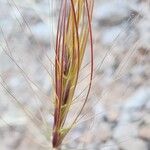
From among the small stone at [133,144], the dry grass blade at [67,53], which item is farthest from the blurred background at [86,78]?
the dry grass blade at [67,53]

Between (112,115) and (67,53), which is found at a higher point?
(67,53)

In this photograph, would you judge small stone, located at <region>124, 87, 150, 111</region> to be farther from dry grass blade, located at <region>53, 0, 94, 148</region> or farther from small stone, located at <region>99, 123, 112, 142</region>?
dry grass blade, located at <region>53, 0, 94, 148</region>

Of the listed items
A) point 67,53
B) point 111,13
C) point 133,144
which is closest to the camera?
point 67,53

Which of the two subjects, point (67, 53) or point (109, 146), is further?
point (109, 146)

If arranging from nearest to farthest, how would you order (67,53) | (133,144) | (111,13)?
(67,53) < (133,144) < (111,13)

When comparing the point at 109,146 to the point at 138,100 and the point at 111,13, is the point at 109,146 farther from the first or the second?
the point at 111,13

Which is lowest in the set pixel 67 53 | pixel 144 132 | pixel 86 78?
pixel 144 132

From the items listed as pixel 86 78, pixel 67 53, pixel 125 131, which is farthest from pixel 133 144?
pixel 67 53
